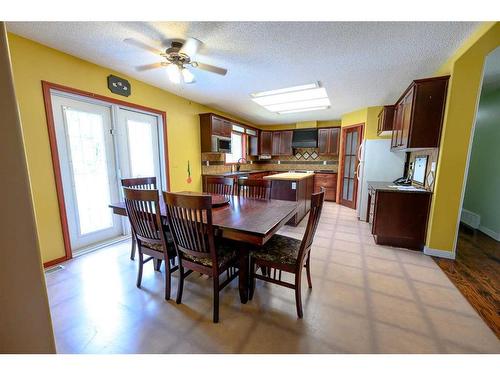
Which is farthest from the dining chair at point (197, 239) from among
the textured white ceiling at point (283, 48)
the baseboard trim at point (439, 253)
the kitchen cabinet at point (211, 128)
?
the kitchen cabinet at point (211, 128)

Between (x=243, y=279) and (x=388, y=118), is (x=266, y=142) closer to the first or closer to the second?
(x=388, y=118)

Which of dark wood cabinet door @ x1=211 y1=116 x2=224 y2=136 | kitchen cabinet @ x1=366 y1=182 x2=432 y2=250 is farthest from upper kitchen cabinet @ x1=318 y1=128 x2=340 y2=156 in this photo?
kitchen cabinet @ x1=366 y1=182 x2=432 y2=250

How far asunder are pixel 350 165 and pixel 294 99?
2.37 m

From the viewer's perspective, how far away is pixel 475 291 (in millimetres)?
1854

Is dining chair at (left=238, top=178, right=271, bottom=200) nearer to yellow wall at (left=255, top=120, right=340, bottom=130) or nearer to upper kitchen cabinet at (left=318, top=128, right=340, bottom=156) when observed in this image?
upper kitchen cabinet at (left=318, top=128, right=340, bottom=156)

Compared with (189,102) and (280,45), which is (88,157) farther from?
(280,45)

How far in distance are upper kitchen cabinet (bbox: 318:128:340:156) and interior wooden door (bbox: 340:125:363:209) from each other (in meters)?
0.56

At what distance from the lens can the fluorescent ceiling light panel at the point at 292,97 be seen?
350cm

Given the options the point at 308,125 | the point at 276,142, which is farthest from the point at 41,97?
the point at 308,125

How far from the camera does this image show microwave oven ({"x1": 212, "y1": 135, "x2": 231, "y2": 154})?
14.1ft

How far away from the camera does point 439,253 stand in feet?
8.17

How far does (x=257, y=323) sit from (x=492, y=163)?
4262 millimetres
